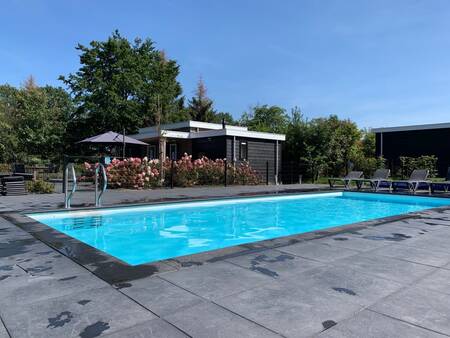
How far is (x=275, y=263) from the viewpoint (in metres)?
3.81

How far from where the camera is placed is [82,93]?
2745 centimetres

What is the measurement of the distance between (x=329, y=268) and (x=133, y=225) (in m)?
4.98

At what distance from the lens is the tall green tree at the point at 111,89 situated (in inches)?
1064

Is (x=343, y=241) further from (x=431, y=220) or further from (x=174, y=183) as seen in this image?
(x=174, y=183)

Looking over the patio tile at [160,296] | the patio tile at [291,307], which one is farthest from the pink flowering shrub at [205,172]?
the patio tile at [291,307]

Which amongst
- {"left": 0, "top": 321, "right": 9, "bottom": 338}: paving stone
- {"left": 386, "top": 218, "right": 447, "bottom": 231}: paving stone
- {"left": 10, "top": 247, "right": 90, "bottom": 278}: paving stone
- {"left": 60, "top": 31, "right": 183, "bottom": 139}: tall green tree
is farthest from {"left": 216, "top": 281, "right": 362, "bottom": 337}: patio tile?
{"left": 60, "top": 31, "right": 183, "bottom": 139}: tall green tree

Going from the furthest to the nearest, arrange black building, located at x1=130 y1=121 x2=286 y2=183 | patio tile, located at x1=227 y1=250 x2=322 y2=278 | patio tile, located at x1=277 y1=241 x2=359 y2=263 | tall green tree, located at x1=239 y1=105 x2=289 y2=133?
tall green tree, located at x1=239 y1=105 x2=289 y2=133, black building, located at x1=130 y1=121 x2=286 y2=183, patio tile, located at x1=277 y1=241 x2=359 y2=263, patio tile, located at x1=227 y1=250 x2=322 y2=278

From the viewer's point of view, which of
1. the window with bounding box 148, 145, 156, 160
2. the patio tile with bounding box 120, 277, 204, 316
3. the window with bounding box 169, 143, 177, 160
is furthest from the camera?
the window with bounding box 148, 145, 156, 160

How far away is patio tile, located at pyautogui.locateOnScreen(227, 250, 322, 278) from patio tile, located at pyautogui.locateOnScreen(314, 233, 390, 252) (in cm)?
94

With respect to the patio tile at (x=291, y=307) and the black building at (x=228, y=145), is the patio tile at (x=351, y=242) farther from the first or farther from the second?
the black building at (x=228, y=145)

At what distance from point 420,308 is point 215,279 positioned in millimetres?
1638

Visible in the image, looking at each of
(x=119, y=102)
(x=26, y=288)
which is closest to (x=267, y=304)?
(x=26, y=288)

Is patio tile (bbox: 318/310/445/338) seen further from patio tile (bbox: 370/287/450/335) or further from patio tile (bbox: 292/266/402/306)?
patio tile (bbox: 292/266/402/306)

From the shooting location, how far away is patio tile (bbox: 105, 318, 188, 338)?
7.07 feet
